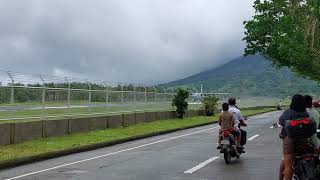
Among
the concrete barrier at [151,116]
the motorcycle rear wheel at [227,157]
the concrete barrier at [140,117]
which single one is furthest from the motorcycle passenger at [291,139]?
the concrete barrier at [151,116]

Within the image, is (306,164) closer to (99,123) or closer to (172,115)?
(99,123)

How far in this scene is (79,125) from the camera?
2412 cm

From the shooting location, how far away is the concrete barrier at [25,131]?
732 inches

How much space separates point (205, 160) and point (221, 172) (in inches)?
98.9

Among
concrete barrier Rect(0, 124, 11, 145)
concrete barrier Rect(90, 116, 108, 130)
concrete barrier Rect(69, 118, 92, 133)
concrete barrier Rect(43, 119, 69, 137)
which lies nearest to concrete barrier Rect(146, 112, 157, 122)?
concrete barrier Rect(90, 116, 108, 130)

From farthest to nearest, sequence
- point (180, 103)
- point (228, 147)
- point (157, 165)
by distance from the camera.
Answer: point (180, 103) → point (228, 147) → point (157, 165)

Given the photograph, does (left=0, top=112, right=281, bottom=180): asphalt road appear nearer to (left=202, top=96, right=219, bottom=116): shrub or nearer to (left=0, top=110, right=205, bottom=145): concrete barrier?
(left=0, top=110, right=205, bottom=145): concrete barrier

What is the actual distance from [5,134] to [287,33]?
28.3m

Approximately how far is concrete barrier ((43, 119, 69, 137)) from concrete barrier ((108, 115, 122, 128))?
199 inches

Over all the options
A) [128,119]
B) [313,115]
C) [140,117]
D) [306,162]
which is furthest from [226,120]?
[140,117]

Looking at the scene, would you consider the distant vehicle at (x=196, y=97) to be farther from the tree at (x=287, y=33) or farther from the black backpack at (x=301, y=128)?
the black backpack at (x=301, y=128)

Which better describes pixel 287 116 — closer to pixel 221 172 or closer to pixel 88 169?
pixel 221 172

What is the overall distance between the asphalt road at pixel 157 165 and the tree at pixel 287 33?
673 inches

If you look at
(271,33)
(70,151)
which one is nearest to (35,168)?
(70,151)
